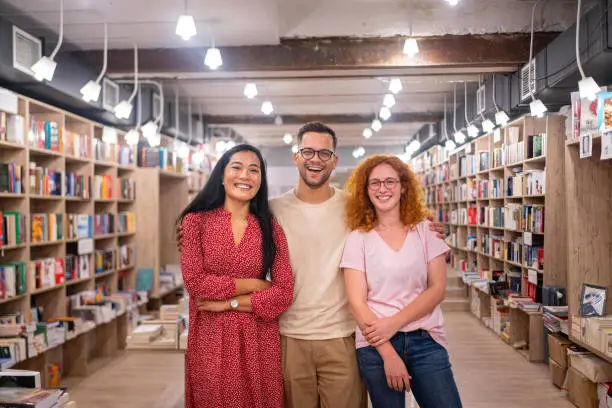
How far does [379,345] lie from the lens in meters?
2.11

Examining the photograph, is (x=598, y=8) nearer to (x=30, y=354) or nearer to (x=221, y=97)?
(x=30, y=354)

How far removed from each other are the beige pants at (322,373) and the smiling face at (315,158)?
67cm

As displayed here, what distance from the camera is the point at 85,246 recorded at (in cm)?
567

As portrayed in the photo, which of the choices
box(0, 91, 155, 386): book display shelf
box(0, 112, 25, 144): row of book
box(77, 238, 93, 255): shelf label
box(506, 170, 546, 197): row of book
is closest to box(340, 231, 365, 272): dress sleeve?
→ box(0, 91, 155, 386): book display shelf

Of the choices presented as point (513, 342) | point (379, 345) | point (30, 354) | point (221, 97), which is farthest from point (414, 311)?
point (221, 97)

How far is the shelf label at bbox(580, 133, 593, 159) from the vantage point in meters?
3.54

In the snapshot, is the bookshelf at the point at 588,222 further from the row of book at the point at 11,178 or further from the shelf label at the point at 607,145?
the row of book at the point at 11,178

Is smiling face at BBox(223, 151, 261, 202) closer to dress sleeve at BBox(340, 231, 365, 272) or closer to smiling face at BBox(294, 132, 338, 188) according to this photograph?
smiling face at BBox(294, 132, 338, 188)

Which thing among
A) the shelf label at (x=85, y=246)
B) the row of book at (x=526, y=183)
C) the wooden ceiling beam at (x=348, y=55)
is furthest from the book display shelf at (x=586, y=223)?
the shelf label at (x=85, y=246)

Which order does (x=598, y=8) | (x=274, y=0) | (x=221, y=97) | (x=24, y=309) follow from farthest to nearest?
(x=221, y=97), (x=24, y=309), (x=274, y=0), (x=598, y=8)

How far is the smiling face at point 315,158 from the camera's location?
2371 millimetres

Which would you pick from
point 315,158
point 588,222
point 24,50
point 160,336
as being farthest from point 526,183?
point 24,50

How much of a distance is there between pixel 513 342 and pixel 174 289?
4465mm

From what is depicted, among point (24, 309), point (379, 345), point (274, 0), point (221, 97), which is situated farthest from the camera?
point (221, 97)
